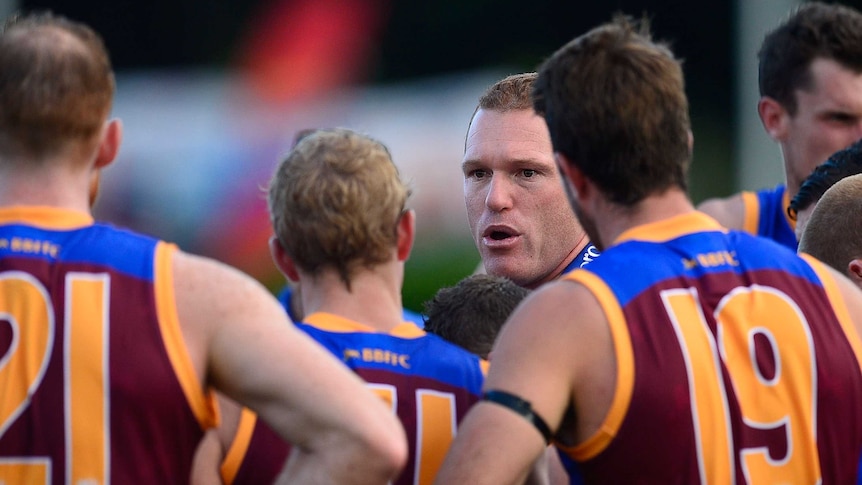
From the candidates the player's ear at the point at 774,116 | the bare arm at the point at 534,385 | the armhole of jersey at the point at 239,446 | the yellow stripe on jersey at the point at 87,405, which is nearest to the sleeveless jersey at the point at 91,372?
the yellow stripe on jersey at the point at 87,405

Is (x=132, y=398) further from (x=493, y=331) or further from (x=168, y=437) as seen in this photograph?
(x=493, y=331)

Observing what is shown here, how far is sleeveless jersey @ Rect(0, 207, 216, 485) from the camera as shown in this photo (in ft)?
8.11

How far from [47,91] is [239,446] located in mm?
880

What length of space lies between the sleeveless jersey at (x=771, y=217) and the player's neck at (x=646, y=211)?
307 centimetres

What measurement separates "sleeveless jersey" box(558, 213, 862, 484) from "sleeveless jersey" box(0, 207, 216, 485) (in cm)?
89

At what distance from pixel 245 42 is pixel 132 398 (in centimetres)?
1273

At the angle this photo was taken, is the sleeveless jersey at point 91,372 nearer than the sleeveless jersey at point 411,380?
Yes

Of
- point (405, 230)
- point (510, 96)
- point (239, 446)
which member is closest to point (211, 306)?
point (239, 446)

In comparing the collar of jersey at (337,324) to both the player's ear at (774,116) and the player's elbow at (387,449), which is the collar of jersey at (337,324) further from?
the player's ear at (774,116)

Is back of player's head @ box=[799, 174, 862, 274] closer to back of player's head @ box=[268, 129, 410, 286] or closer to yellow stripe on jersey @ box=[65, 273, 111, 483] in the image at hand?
back of player's head @ box=[268, 129, 410, 286]

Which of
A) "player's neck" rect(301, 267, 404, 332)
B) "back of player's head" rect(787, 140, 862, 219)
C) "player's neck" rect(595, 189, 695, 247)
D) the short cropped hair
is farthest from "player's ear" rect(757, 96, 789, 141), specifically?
"player's neck" rect(301, 267, 404, 332)

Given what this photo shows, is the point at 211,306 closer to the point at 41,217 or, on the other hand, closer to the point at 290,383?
the point at 290,383

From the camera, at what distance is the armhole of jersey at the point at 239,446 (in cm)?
273

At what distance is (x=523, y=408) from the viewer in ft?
8.59
